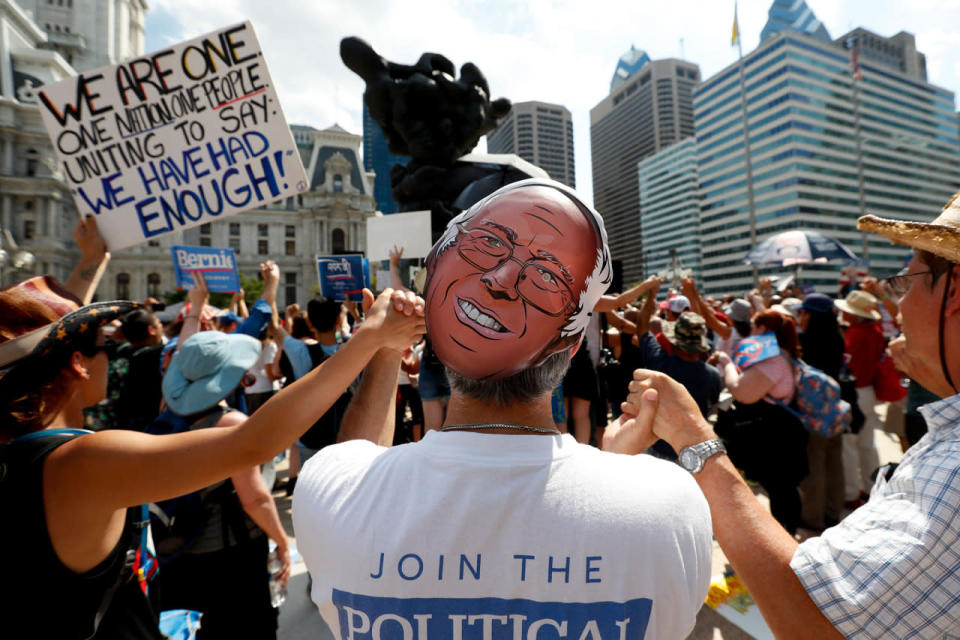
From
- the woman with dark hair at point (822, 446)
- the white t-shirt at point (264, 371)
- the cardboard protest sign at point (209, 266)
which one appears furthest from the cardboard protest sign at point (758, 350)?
the cardboard protest sign at point (209, 266)

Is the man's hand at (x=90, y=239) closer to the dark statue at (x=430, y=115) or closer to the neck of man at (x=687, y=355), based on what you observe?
the dark statue at (x=430, y=115)

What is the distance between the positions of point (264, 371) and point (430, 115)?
13.5 feet

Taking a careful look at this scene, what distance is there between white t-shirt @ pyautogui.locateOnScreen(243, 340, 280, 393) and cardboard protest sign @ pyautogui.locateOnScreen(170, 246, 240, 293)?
2.95 ft

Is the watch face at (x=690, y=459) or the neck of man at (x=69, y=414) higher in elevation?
the neck of man at (x=69, y=414)

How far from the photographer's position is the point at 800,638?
3.47 feet

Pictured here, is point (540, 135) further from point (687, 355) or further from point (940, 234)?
point (940, 234)

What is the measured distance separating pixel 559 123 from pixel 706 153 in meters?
31.0

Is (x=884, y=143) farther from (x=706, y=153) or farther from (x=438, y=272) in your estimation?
(x=438, y=272)

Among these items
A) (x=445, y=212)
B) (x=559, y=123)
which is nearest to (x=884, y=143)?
(x=559, y=123)

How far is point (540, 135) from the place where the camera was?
9062 cm

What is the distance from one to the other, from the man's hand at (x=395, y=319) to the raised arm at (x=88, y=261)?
1.59m

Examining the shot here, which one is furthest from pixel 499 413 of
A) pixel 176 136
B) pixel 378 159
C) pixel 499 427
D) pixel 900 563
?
pixel 378 159

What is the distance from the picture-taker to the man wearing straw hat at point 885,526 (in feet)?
3.24

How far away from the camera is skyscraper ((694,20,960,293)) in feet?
273
